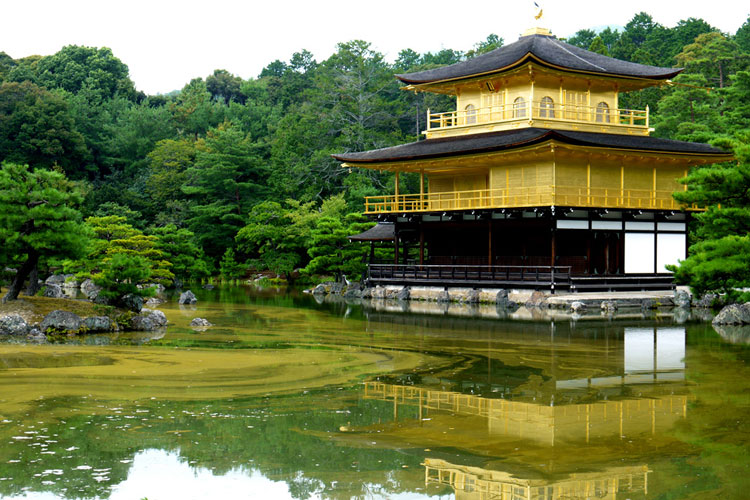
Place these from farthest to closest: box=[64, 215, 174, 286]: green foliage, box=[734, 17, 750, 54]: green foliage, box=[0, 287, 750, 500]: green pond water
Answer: box=[734, 17, 750, 54]: green foliage → box=[64, 215, 174, 286]: green foliage → box=[0, 287, 750, 500]: green pond water

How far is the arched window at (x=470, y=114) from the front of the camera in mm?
38147

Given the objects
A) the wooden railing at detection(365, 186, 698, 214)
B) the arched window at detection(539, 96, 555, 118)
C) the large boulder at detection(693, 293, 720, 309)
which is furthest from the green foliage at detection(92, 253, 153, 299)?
the arched window at detection(539, 96, 555, 118)

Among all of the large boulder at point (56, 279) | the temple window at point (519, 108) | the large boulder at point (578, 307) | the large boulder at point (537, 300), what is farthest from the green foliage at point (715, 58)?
the large boulder at point (56, 279)

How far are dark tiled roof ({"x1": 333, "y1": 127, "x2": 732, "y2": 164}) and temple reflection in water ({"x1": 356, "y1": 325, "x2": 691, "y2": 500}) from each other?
16603 mm

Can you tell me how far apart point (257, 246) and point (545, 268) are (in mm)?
26410

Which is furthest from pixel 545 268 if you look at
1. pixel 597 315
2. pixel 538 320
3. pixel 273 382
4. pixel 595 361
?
A: pixel 273 382

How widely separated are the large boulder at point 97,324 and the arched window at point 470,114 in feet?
72.7

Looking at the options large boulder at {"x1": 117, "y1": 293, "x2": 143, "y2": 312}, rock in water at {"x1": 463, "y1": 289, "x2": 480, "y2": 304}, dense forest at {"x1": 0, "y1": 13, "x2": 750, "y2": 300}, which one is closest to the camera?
large boulder at {"x1": 117, "y1": 293, "x2": 143, "y2": 312}

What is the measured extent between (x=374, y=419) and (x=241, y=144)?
45.8 meters

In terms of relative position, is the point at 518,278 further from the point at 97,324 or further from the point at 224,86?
the point at 224,86

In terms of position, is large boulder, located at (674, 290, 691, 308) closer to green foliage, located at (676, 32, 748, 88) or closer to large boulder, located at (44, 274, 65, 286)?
large boulder, located at (44, 274, 65, 286)

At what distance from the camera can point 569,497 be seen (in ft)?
24.1

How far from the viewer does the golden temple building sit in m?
32.2

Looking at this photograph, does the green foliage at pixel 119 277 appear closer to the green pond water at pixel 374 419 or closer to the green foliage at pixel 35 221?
the green foliage at pixel 35 221
